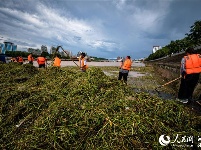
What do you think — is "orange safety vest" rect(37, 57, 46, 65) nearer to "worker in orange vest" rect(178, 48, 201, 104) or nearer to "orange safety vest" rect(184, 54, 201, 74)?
"worker in orange vest" rect(178, 48, 201, 104)

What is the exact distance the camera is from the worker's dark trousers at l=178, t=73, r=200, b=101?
750cm

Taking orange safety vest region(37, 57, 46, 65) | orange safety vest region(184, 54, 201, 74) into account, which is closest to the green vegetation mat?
orange safety vest region(184, 54, 201, 74)

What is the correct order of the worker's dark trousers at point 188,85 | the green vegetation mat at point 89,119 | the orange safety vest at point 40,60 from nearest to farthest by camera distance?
the green vegetation mat at point 89,119 < the worker's dark trousers at point 188,85 < the orange safety vest at point 40,60

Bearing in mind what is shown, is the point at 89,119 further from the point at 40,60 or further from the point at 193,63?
the point at 40,60

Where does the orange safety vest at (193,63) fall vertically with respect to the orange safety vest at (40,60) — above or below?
above

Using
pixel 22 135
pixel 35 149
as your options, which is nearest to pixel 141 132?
pixel 35 149

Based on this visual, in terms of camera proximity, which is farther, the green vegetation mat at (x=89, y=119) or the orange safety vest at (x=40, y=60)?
the orange safety vest at (x=40, y=60)

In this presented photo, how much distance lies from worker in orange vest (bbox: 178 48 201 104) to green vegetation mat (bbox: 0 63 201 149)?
353cm

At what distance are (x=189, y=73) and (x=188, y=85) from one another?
53 cm

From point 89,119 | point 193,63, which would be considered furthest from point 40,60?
point 89,119

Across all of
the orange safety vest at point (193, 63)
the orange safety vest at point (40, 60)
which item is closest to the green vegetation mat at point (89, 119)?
the orange safety vest at point (193, 63)

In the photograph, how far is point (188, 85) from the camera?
25.1 feet

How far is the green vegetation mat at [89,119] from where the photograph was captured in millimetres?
3189

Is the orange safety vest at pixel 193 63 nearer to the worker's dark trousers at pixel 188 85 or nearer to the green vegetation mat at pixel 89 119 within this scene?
the worker's dark trousers at pixel 188 85
